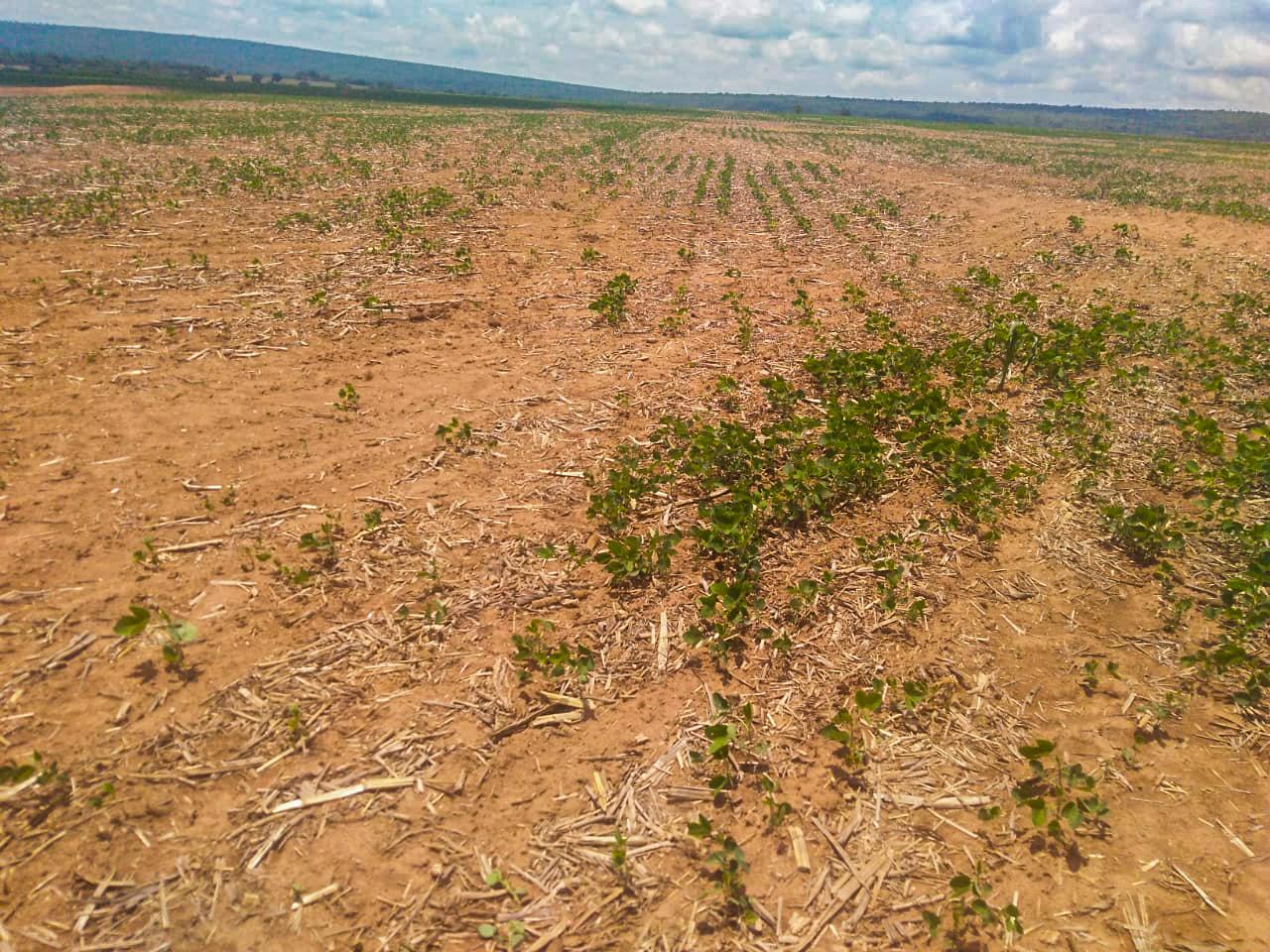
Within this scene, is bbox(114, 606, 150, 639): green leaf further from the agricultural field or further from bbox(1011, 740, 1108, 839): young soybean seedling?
bbox(1011, 740, 1108, 839): young soybean seedling

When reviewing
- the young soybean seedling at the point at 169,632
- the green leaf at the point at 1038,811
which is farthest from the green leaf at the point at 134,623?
the green leaf at the point at 1038,811

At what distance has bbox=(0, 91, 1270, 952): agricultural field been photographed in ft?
9.98

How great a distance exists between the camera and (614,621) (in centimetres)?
467

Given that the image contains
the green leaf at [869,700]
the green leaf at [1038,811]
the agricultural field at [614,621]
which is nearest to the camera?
the agricultural field at [614,621]

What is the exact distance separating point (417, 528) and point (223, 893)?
2.88m

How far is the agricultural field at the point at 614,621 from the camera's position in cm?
304

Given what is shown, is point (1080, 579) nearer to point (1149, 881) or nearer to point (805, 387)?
point (1149, 881)

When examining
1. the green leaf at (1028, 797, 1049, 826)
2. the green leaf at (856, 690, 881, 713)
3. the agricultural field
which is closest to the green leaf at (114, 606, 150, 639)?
the agricultural field

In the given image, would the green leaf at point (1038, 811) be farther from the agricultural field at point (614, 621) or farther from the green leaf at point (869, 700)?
the green leaf at point (869, 700)

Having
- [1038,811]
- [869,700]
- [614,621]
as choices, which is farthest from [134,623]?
[1038,811]

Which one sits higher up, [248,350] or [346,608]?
[248,350]

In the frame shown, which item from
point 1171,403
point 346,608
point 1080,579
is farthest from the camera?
point 1171,403

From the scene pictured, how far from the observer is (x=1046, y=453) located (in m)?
6.73

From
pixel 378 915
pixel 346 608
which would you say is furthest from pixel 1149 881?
pixel 346 608
